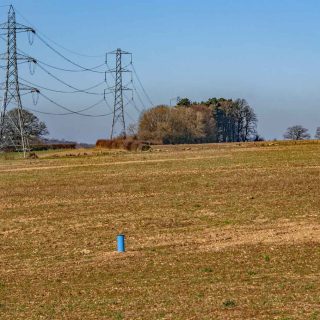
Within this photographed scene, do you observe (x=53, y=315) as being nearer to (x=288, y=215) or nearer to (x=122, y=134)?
(x=288, y=215)

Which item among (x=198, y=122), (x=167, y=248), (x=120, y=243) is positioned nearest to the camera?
(x=120, y=243)

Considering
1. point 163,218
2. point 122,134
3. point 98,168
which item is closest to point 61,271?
point 163,218

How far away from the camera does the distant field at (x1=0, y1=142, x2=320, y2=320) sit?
13.4m

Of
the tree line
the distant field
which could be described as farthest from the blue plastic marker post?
the tree line

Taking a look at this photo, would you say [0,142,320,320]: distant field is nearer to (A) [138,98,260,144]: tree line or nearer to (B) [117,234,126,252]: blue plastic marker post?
(B) [117,234,126,252]: blue plastic marker post

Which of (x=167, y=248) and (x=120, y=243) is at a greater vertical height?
(x=120, y=243)

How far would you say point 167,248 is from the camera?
65.9 feet

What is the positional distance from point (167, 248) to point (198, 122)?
12327cm

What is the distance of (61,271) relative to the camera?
17.9 meters

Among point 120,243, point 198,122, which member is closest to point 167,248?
point 120,243

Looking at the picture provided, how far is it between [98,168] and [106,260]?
3299cm

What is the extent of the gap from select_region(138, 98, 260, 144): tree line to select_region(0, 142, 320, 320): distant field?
82846 millimetres

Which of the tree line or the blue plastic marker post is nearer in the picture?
the blue plastic marker post

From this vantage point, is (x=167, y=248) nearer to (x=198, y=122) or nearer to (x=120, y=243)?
(x=120, y=243)
